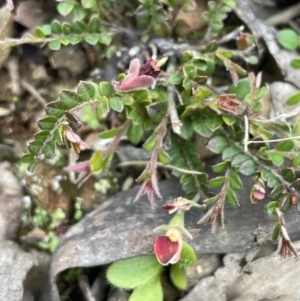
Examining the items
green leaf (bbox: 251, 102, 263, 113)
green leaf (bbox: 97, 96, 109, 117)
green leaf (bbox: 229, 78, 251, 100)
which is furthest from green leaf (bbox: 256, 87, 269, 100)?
green leaf (bbox: 97, 96, 109, 117)

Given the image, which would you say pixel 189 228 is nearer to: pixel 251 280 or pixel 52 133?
pixel 251 280

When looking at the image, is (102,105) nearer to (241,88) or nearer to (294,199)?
(241,88)

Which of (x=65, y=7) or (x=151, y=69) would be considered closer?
(x=151, y=69)

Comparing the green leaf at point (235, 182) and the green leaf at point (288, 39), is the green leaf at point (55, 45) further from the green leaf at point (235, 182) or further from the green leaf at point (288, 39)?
the green leaf at point (288, 39)

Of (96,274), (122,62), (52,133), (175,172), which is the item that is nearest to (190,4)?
(122,62)

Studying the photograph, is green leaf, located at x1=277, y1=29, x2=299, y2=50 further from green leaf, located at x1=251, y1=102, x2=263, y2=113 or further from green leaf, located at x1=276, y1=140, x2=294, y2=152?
green leaf, located at x1=276, y1=140, x2=294, y2=152

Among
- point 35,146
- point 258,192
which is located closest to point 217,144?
point 258,192
